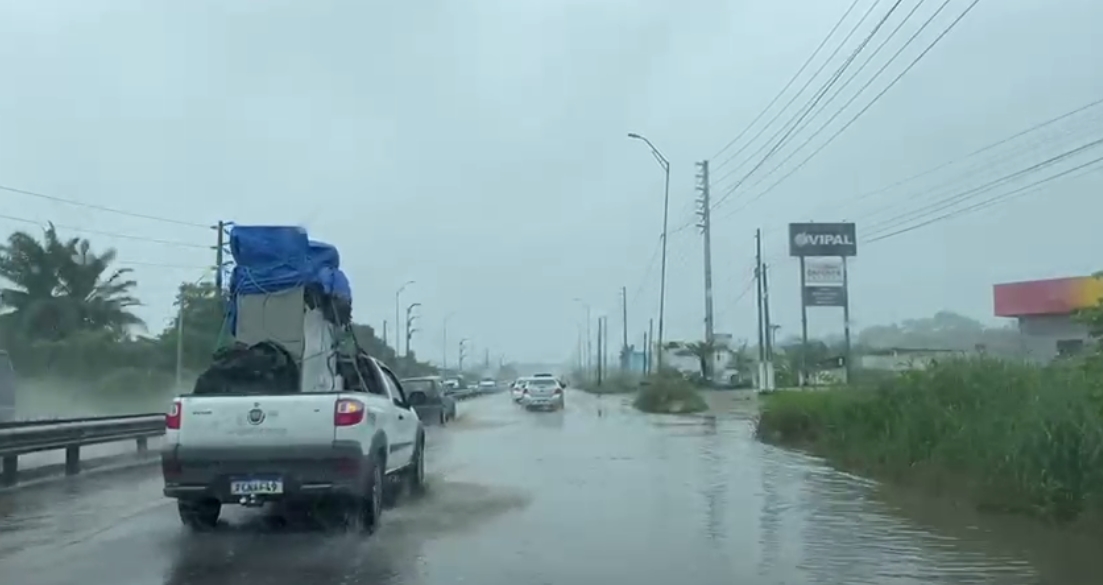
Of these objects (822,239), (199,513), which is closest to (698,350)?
(822,239)

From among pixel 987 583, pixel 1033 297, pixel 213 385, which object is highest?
pixel 1033 297

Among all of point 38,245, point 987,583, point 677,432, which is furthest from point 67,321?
point 987,583

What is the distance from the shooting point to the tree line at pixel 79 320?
45.6m

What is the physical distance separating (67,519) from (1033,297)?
62980 mm

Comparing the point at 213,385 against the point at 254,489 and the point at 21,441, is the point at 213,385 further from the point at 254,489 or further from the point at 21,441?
the point at 21,441

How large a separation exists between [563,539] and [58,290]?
137 ft

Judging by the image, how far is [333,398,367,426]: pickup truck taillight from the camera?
12.5m

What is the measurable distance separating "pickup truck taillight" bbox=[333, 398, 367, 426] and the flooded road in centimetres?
114

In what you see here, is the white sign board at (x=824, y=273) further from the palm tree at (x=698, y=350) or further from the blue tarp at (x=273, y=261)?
the blue tarp at (x=273, y=261)

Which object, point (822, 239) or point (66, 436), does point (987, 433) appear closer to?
point (66, 436)

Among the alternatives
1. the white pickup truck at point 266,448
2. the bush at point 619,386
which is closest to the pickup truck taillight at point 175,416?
the white pickup truck at point 266,448

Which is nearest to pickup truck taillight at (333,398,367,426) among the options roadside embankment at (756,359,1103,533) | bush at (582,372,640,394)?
roadside embankment at (756,359,1103,533)

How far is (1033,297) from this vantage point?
228 ft

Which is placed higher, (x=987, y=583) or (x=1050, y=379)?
(x=1050, y=379)
